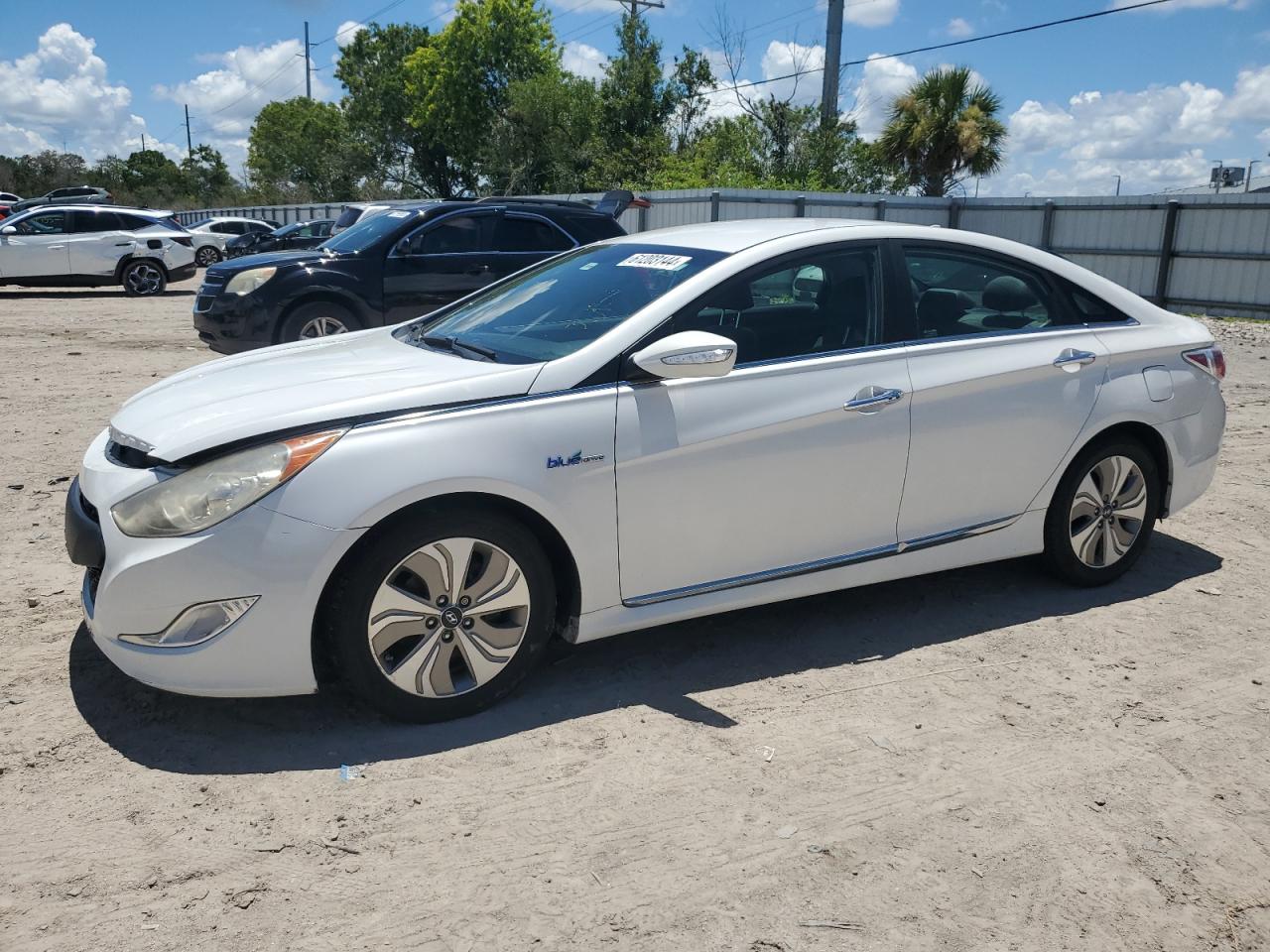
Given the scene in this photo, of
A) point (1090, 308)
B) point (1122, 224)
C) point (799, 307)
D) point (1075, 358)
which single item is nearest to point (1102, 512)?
point (1075, 358)

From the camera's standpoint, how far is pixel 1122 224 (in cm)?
2119

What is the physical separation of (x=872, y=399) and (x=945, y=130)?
89.8 ft

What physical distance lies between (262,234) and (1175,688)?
2813 centimetres

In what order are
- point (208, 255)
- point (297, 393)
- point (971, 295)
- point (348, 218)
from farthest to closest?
point (208, 255) < point (348, 218) < point (971, 295) < point (297, 393)

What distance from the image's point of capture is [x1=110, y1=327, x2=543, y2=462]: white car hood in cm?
329

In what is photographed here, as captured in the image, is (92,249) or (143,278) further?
(143,278)

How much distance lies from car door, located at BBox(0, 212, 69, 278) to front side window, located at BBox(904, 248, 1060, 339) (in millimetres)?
18885

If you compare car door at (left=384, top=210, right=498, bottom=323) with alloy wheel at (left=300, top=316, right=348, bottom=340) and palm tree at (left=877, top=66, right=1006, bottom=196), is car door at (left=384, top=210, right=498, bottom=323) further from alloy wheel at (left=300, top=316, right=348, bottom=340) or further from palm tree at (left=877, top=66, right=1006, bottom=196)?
palm tree at (left=877, top=66, right=1006, bottom=196)

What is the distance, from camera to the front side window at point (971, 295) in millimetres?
4332

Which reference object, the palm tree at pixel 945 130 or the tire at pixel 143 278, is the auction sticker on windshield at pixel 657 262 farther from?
the palm tree at pixel 945 130

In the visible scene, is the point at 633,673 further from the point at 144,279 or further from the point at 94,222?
the point at 144,279

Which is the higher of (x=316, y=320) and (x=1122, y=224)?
(x=1122, y=224)

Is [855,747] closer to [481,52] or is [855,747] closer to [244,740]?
[244,740]

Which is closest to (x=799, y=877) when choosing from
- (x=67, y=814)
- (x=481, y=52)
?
(x=67, y=814)
